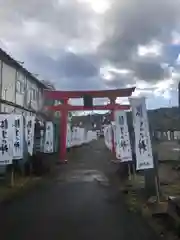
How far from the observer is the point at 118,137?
59.9 feet

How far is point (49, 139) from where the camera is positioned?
1108 inches

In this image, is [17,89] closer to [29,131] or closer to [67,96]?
[67,96]

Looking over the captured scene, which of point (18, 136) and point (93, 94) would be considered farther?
point (93, 94)

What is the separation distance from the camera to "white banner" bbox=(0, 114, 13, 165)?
16359 millimetres

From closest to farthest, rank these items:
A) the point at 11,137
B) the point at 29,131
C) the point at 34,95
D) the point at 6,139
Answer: the point at 6,139, the point at 11,137, the point at 29,131, the point at 34,95

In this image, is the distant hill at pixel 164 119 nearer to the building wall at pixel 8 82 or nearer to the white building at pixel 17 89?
the white building at pixel 17 89

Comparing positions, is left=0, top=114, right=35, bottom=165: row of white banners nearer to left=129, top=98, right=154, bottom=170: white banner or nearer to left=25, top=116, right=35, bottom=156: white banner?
left=25, top=116, right=35, bottom=156: white banner

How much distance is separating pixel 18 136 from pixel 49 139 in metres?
10.4

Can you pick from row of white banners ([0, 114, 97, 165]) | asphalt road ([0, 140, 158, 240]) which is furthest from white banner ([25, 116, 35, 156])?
asphalt road ([0, 140, 158, 240])

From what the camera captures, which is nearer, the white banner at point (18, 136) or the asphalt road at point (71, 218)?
the asphalt road at point (71, 218)

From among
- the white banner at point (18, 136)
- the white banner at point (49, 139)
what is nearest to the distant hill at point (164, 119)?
the white banner at point (18, 136)

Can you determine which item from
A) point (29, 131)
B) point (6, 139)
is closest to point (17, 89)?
point (29, 131)

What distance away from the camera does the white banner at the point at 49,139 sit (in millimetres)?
27706

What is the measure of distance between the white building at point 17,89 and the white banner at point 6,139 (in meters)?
6.17
